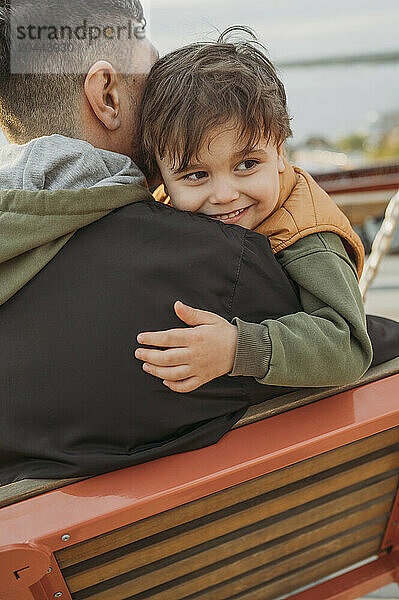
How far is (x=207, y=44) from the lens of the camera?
108cm

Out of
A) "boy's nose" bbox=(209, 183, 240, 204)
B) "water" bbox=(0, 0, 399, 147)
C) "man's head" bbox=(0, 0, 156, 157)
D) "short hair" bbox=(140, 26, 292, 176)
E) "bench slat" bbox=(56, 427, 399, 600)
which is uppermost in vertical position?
"water" bbox=(0, 0, 399, 147)

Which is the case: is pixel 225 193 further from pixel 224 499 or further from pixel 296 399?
pixel 224 499

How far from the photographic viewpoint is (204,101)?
3.24 feet

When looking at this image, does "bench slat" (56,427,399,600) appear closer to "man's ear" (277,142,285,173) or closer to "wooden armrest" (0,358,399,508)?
"wooden armrest" (0,358,399,508)

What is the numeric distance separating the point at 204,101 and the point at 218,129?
49 mm

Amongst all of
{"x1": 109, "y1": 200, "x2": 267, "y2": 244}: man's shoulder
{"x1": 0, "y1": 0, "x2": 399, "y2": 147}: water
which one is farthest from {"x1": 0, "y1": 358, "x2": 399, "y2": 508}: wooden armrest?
{"x1": 0, "y1": 0, "x2": 399, "y2": 147}: water

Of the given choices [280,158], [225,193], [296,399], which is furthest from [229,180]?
[296,399]

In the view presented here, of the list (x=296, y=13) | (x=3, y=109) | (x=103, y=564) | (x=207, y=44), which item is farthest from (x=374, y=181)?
(x=103, y=564)

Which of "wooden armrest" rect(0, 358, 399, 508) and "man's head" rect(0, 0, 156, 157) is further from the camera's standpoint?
"man's head" rect(0, 0, 156, 157)

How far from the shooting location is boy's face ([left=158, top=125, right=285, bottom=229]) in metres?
1.00

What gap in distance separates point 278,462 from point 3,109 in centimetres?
72

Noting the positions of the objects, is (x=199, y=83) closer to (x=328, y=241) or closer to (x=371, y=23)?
(x=328, y=241)

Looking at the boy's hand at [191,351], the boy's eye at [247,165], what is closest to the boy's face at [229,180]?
the boy's eye at [247,165]

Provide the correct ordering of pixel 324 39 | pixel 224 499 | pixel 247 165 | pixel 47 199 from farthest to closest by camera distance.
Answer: pixel 324 39 → pixel 247 165 → pixel 224 499 → pixel 47 199
